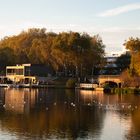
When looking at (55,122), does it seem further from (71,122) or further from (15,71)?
(15,71)

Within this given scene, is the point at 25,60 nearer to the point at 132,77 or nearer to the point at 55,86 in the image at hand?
the point at 55,86

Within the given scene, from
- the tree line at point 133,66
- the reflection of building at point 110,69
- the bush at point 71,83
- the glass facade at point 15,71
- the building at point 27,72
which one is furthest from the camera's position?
the reflection of building at point 110,69

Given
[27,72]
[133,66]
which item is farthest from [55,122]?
[27,72]

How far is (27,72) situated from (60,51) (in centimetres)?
1271

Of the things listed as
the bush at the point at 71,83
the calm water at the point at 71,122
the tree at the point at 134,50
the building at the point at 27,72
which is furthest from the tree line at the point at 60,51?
the calm water at the point at 71,122

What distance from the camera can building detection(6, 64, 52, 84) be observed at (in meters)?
117

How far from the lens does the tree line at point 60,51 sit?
109 meters

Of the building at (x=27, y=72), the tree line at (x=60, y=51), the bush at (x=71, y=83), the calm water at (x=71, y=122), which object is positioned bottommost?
the calm water at (x=71, y=122)

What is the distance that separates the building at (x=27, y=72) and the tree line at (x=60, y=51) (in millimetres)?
2568

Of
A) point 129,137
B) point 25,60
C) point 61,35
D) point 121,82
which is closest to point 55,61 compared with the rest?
point 61,35

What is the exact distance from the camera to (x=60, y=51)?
109 metres

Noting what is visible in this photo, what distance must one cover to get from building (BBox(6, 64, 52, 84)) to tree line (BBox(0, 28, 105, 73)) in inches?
101

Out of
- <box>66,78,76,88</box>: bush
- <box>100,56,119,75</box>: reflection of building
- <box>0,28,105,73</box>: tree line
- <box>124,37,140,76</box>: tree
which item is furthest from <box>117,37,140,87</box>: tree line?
<box>100,56,119,75</box>: reflection of building

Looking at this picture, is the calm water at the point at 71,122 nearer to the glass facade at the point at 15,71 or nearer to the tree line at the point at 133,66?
the tree line at the point at 133,66
